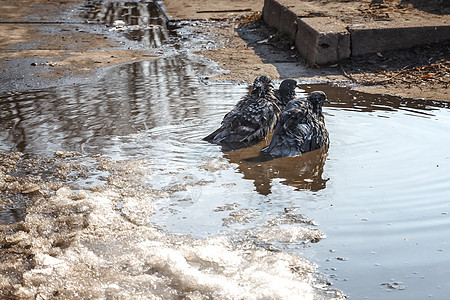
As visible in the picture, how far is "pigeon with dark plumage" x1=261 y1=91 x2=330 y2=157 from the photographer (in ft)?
18.8

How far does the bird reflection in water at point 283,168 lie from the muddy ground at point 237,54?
267 cm

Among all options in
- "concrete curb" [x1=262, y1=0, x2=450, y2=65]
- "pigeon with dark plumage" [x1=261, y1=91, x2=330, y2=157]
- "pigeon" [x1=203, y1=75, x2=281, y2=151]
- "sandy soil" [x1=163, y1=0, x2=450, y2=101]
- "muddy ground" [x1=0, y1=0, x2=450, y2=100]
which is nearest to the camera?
"pigeon with dark plumage" [x1=261, y1=91, x2=330, y2=157]

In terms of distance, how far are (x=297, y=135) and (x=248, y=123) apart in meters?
0.63

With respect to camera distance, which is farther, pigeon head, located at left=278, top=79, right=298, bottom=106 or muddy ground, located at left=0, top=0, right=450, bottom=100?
muddy ground, located at left=0, top=0, right=450, bottom=100

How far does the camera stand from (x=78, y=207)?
14.9 ft

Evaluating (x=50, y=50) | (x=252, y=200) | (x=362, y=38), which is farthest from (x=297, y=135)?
(x=50, y=50)

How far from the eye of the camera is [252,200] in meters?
4.67

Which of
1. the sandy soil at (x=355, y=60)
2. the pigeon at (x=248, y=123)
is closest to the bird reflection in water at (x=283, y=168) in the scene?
the pigeon at (x=248, y=123)

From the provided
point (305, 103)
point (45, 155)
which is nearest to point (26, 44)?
point (45, 155)

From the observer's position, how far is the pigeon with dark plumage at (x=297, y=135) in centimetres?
574

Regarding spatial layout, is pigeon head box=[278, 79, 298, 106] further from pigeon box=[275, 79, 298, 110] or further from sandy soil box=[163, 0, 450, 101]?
Result: sandy soil box=[163, 0, 450, 101]

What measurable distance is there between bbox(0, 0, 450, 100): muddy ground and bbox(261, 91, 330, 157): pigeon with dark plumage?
7.75 ft

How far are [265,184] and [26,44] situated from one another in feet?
27.0

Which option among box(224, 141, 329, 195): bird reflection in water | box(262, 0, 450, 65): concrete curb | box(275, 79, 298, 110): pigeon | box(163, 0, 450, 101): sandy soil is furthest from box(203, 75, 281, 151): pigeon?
box(262, 0, 450, 65): concrete curb
